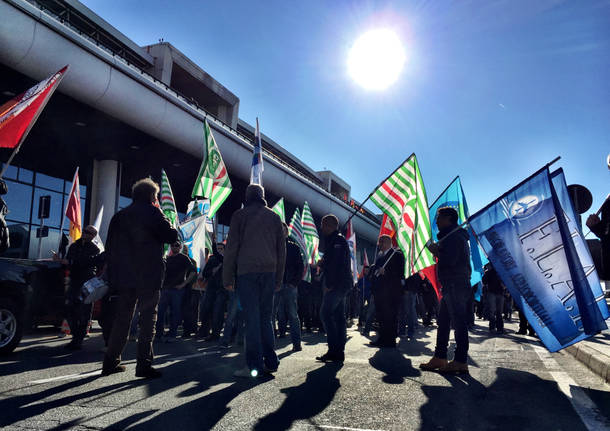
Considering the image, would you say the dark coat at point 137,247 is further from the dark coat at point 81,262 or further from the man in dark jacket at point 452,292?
the man in dark jacket at point 452,292

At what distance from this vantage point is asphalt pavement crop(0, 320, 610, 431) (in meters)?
3.01

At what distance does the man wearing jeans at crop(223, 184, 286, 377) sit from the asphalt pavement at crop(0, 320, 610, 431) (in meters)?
0.31

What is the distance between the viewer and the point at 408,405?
354 centimetres

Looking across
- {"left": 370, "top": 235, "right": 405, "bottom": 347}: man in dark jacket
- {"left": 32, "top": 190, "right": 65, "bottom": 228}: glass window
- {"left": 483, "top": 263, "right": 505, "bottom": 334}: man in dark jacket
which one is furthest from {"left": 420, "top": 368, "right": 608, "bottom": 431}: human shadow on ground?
{"left": 32, "top": 190, "right": 65, "bottom": 228}: glass window

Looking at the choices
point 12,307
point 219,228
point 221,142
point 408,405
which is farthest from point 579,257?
point 219,228

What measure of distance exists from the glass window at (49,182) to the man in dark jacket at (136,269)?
19422 millimetres

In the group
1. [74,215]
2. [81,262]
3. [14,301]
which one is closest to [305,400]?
[14,301]

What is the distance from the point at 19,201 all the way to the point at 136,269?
61.9 ft

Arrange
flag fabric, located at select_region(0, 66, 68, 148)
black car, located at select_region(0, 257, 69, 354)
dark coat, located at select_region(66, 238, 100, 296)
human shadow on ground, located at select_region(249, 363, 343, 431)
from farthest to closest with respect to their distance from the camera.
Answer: dark coat, located at select_region(66, 238, 100, 296) < black car, located at select_region(0, 257, 69, 354) < flag fabric, located at select_region(0, 66, 68, 148) < human shadow on ground, located at select_region(249, 363, 343, 431)

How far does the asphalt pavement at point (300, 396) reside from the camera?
9.86 feet

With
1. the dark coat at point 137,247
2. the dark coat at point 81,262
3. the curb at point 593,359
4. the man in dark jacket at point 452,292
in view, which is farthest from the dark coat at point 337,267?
the dark coat at point 81,262

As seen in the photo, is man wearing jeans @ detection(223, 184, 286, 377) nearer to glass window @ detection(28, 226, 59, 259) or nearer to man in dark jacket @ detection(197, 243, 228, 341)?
man in dark jacket @ detection(197, 243, 228, 341)

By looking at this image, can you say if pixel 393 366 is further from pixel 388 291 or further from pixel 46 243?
pixel 46 243

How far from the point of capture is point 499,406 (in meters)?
3.62
